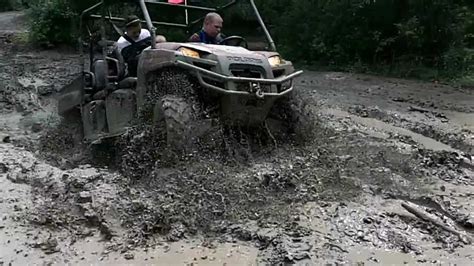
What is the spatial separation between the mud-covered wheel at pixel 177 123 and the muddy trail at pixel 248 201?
0.13 metres

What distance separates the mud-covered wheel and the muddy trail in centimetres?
13

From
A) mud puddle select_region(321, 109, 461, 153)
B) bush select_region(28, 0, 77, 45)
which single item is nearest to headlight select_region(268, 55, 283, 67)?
mud puddle select_region(321, 109, 461, 153)

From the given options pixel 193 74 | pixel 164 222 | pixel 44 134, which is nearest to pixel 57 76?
pixel 44 134

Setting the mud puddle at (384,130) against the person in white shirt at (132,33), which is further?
the mud puddle at (384,130)

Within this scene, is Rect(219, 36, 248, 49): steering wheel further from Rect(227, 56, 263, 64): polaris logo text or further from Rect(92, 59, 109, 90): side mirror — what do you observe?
Rect(92, 59, 109, 90): side mirror

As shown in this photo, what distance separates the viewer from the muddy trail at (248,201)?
4.18m

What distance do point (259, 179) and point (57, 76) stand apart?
894 cm

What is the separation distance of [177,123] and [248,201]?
97cm

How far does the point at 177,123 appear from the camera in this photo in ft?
17.7

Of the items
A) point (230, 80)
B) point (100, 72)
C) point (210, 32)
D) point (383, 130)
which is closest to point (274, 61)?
point (230, 80)

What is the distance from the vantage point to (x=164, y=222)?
454 centimetres

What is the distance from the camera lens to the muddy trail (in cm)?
418

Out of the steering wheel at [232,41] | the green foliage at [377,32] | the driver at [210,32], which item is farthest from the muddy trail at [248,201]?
the green foliage at [377,32]

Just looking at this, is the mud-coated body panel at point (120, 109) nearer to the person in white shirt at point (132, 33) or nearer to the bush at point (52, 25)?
the person in white shirt at point (132, 33)
